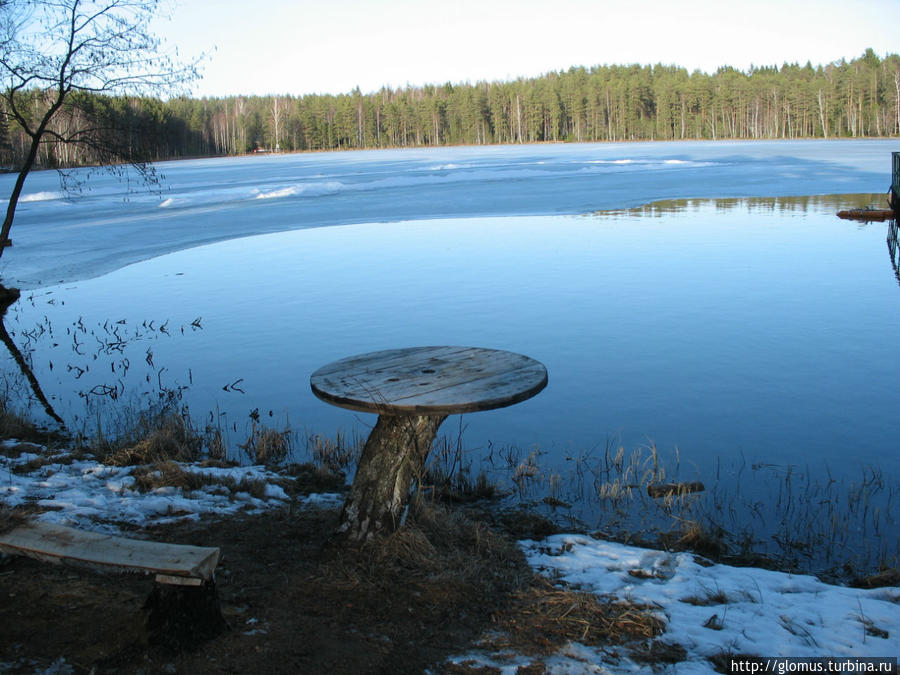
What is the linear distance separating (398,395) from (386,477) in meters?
0.58

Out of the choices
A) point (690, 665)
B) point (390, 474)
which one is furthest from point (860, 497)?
point (390, 474)

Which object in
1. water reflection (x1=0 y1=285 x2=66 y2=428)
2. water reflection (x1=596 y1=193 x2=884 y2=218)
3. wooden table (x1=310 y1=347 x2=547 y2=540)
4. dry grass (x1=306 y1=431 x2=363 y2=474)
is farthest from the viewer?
water reflection (x1=596 y1=193 x2=884 y2=218)

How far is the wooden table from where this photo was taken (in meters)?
3.73

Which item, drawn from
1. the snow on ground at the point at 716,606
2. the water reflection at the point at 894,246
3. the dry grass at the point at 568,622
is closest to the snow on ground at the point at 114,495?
the snow on ground at the point at 716,606

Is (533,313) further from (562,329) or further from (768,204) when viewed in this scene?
(768,204)

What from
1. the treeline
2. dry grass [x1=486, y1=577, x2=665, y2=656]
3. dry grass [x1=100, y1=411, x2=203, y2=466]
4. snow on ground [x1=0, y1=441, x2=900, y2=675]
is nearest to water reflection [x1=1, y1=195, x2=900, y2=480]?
dry grass [x1=100, y1=411, x2=203, y2=466]

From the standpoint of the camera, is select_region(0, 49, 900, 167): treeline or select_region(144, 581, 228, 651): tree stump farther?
select_region(0, 49, 900, 167): treeline

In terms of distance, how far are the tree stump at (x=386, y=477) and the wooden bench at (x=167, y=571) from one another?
1.01 m

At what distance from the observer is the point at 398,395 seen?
370cm

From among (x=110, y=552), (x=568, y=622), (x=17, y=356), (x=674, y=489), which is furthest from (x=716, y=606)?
(x=17, y=356)

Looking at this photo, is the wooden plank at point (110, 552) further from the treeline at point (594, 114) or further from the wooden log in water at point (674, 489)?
the treeline at point (594, 114)

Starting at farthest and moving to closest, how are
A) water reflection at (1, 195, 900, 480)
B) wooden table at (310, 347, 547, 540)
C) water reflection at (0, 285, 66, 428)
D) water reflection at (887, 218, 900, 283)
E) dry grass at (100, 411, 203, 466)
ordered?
1. water reflection at (887, 218, 900, 283)
2. water reflection at (0, 285, 66, 428)
3. water reflection at (1, 195, 900, 480)
4. dry grass at (100, 411, 203, 466)
5. wooden table at (310, 347, 547, 540)

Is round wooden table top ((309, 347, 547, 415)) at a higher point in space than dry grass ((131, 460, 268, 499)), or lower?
higher

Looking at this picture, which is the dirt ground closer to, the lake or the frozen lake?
the lake
